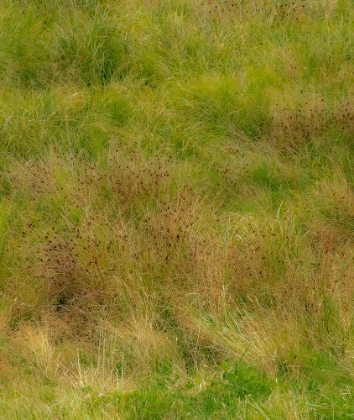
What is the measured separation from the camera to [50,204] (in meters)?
6.04

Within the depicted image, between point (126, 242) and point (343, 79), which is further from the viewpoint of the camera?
point (343, 79)

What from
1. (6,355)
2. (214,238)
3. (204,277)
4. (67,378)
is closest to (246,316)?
(204,277)

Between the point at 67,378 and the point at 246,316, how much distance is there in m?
1.16

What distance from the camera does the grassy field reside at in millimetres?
4363

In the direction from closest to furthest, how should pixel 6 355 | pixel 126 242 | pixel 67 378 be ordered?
pixel 67 378 → pixel 6 355 → pixel 126 242

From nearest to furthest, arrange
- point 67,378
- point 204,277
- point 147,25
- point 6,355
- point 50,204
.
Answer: point 67,378
point 6,355
point 204,277
point 50,204
point 147,25

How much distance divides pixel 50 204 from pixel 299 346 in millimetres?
2400

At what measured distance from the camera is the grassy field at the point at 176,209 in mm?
4363

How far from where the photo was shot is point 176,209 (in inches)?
225

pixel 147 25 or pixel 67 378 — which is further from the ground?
pixel 147 25

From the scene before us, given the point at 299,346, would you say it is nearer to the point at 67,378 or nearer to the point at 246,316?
the point at 246,316

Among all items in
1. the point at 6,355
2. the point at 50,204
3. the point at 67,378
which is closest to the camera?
the point at 67,378

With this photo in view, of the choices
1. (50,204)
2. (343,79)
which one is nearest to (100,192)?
(50,204)

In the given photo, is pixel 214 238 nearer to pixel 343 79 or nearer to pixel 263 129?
pixel 263 129
